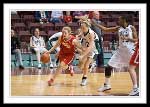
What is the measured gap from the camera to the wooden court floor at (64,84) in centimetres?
1199

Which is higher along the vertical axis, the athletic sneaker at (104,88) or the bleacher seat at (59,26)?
the bleacher seat at (59,26)

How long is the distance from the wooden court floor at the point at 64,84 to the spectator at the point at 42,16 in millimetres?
522

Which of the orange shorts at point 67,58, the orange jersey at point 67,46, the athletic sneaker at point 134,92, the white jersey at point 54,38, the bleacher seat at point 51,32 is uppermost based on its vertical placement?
the bleacher seat at point 51,32

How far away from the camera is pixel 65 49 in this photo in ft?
39.9

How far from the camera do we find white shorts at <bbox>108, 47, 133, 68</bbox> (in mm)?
11992

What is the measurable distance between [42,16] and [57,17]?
0.53 ft

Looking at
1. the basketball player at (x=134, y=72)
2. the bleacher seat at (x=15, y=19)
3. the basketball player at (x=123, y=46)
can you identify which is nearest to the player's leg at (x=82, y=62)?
the basketball player at (x=123, y=46)

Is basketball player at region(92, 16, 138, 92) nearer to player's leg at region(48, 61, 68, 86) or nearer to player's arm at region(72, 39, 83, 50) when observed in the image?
player's arm at region(72, 39, 83, 50)

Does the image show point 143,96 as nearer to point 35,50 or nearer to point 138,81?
point 138,81

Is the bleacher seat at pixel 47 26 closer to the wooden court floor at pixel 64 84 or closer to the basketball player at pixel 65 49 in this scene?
the basketball player at pixel 65 49

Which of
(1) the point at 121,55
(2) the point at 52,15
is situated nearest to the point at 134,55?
(1) the point at 121,55

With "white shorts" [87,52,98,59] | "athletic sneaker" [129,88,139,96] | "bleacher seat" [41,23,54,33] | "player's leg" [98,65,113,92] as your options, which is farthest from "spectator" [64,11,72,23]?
"athletic sneaker" [129,88,139,96]

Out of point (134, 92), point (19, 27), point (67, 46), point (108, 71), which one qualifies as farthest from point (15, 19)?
point (134, 92)
